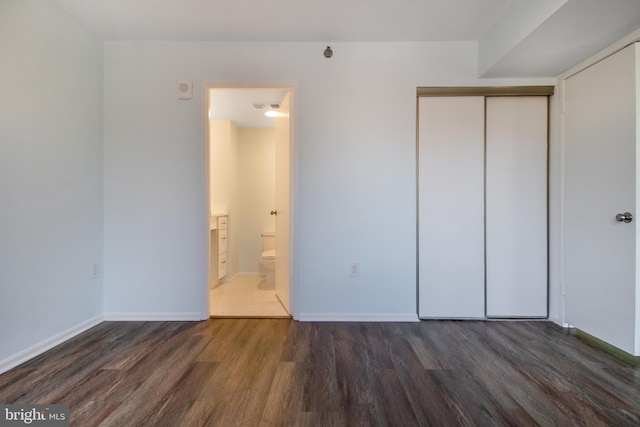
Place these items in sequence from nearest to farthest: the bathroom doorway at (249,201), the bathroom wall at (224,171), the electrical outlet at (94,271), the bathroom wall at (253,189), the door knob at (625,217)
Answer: the door knob at (625,217)
the electrical outlet at (94,271)
the bathroom doorway at (249,201)
the bathroom wall at (224,171)
the bathroom wall at (253,189)

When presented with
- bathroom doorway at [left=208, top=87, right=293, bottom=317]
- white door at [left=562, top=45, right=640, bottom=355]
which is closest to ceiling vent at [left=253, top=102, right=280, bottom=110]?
bathroom doorway at [left=208, top=87, right=293, bottom=317]

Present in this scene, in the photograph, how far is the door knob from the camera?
1.74 meters

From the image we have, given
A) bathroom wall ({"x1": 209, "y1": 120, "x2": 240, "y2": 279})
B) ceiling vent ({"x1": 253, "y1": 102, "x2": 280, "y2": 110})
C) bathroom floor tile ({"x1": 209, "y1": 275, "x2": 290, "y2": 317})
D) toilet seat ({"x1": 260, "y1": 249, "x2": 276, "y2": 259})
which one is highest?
ceiling vent ({"x1": 253, "y1": 102, "x2": 280, "y2": 110})

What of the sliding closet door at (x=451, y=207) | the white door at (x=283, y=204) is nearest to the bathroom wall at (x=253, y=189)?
the white door at (x=283, y=204)

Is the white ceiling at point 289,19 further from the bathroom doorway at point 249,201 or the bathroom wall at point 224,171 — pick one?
the bathroom wall at point 224,171

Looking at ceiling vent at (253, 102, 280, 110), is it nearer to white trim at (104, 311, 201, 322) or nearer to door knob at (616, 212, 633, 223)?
white trim at (104, 311, 201, 322)

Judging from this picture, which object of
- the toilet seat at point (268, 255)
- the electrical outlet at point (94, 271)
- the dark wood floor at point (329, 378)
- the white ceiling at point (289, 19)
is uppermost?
the white ceiling at point (289, 19)

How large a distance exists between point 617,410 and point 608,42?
7.26 ft

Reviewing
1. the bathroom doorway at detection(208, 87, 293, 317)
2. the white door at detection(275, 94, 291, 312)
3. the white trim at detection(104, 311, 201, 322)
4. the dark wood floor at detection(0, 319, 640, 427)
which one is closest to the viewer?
the dark wood floor at detection(0, 319, 640, 427)

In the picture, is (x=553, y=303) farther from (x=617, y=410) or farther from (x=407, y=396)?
(x=407, y=396)

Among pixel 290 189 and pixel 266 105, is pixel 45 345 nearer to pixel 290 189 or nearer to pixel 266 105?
pixel 290 189

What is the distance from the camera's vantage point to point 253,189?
4.09 m

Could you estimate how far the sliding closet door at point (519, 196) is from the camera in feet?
7.62

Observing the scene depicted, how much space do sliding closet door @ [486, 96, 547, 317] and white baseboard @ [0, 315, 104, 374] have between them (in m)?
3.32
